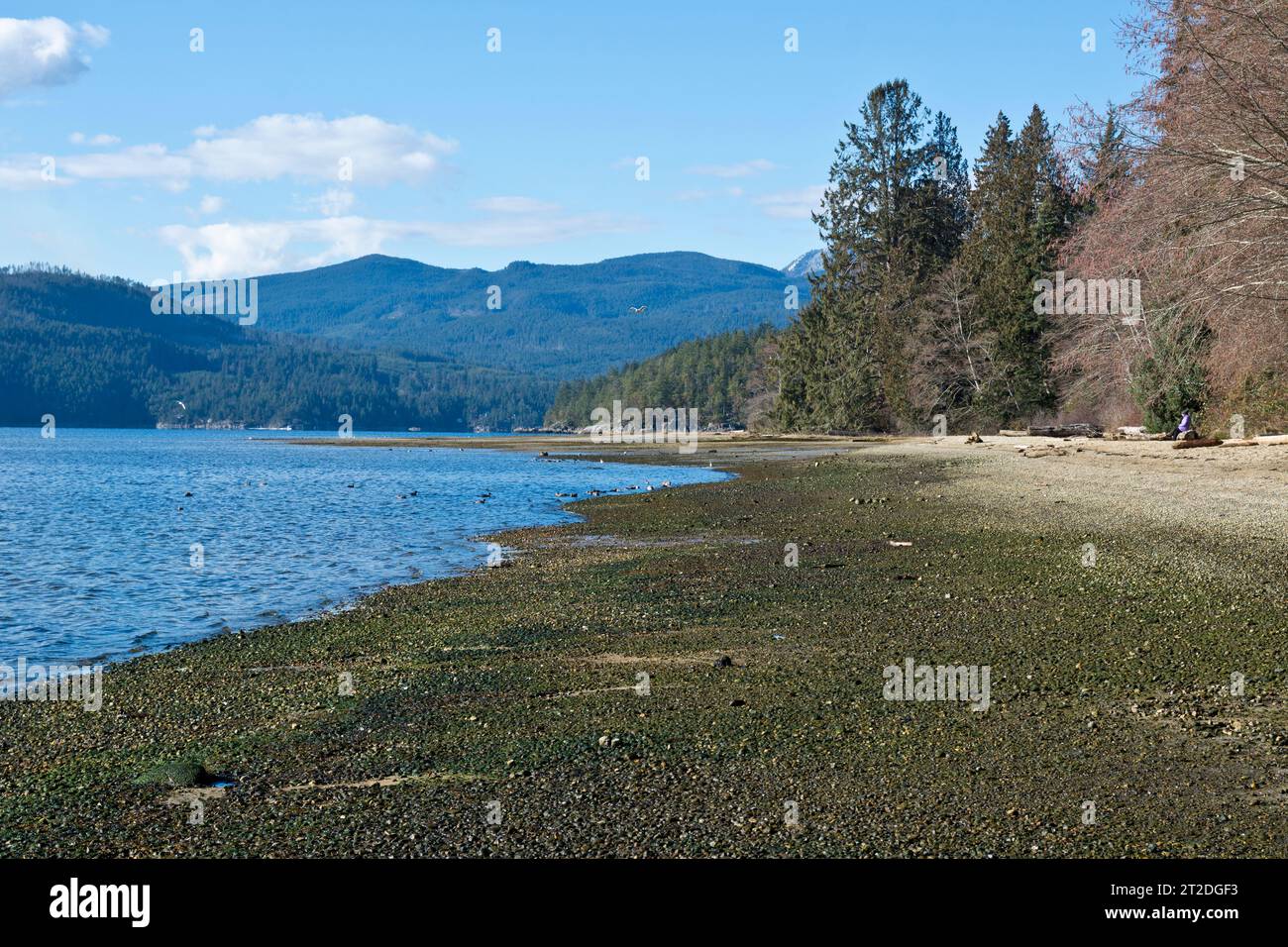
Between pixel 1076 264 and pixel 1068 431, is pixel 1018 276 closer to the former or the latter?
pixel 1068 431

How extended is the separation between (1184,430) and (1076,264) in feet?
76.7

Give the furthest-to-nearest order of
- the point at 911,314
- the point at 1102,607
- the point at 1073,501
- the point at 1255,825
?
the point at 911,314
the point at 1073,501
the point at 1102,607
the point at 1255,825

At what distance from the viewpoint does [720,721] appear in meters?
8.84

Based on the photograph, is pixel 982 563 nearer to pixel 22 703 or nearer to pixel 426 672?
pixel 426 672

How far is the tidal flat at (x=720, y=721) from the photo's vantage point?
645 cm

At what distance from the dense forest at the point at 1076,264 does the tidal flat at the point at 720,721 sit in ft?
16.6

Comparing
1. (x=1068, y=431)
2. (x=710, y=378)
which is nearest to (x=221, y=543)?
(x=1068, y=431)

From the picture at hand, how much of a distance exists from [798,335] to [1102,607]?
8313 centimetres

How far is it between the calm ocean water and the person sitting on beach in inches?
740

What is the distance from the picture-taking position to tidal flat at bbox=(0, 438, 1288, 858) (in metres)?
6.45

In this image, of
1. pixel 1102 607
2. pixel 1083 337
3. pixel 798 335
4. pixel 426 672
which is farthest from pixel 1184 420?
pixel 798 335

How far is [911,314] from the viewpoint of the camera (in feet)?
262

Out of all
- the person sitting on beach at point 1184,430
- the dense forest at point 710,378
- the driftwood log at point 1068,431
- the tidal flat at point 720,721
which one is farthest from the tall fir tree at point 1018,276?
the dense forest at point 710,378

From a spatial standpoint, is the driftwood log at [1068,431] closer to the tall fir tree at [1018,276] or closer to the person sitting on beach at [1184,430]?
the tall fir tree at [1018,276]
